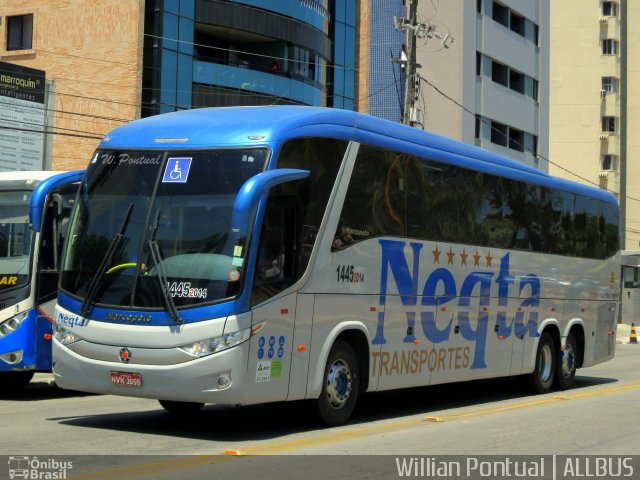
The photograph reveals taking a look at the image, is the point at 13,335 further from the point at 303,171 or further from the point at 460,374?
the point at 460,374

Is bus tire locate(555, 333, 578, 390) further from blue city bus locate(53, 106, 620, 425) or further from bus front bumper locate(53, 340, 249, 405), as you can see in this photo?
bus front bumper locate(53, 340, 249, 405)

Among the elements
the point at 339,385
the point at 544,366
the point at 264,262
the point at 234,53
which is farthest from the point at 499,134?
the point at 264,262

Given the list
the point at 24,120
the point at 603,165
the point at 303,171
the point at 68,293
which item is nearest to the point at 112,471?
the point at 68,293

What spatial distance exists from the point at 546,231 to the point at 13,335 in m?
8.79

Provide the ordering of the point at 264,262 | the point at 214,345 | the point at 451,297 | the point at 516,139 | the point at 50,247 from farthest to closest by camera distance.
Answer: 1. the point at 516,139
2. the point at 451,297
3. the point at 50,247
4. the point at 264,262
5. the point at 214,345

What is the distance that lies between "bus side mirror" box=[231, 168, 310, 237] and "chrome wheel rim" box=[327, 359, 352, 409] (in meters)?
2.36

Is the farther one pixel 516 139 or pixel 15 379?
pixel 516 139

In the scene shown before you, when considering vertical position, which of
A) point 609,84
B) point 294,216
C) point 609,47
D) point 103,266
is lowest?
point 103,266

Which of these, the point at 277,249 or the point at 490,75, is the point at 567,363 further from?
the point at 490,75

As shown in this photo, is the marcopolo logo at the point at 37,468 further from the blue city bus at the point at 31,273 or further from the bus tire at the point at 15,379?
the bus tire at the point at 15,379

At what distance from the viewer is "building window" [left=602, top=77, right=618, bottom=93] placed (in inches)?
2827

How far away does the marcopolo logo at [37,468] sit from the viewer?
8.43 meters

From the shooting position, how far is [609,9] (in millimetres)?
72562

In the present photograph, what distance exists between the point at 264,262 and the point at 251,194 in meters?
0.89
